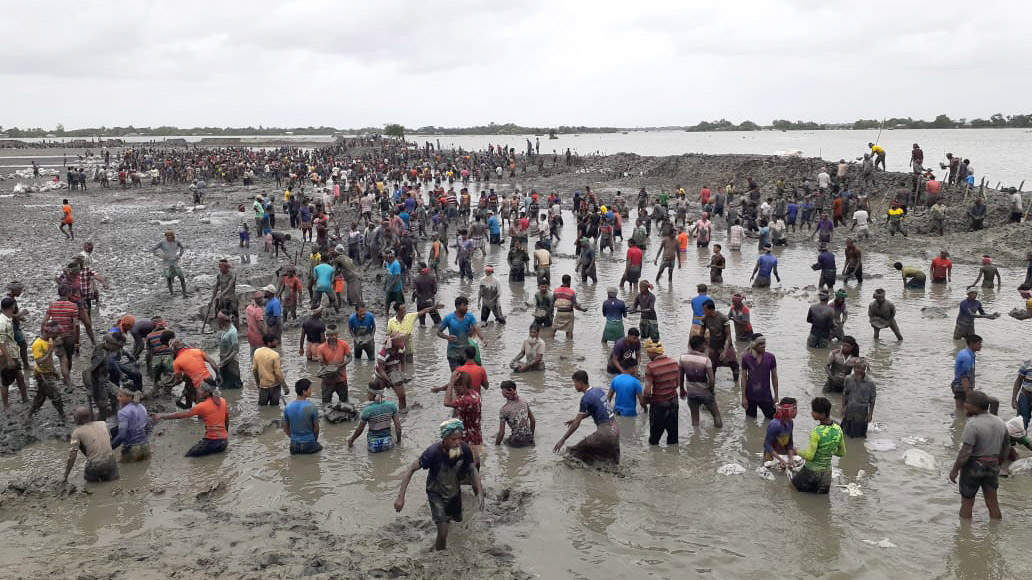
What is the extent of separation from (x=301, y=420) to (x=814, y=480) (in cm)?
558

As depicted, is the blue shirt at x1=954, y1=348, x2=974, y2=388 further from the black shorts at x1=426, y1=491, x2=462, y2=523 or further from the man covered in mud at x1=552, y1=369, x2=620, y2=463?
the black shorts at x1=426, y1=491, x2=462, y2=523

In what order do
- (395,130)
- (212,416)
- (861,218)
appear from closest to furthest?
(212,416)
(861,218)
(395,130)

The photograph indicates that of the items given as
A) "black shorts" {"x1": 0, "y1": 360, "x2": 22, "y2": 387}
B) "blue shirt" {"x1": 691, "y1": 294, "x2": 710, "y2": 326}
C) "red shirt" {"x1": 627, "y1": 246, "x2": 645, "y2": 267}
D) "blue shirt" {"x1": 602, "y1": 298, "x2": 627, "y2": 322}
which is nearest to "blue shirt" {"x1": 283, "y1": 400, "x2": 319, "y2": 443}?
"black shorts" {"x1": 0, "y1": 360, "x2": 22, "y2": 387}

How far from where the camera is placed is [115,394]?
9477mm

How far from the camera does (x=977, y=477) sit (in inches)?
261

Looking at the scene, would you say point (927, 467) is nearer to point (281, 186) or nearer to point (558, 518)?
point (558, 518)

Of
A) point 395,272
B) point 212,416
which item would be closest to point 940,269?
point 395,272

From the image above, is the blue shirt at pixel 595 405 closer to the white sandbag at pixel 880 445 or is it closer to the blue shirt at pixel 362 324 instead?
the white sandbag at pixel 880 445

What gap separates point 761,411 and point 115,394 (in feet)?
27.9

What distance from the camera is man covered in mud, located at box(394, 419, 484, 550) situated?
20.5 feet

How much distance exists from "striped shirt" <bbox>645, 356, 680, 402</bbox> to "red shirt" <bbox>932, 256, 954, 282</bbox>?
488 inches

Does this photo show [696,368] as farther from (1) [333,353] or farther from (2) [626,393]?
(1) [333,353]

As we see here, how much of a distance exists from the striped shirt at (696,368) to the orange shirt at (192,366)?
6.15 m

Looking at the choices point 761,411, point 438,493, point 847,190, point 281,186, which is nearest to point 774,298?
point 761,411
